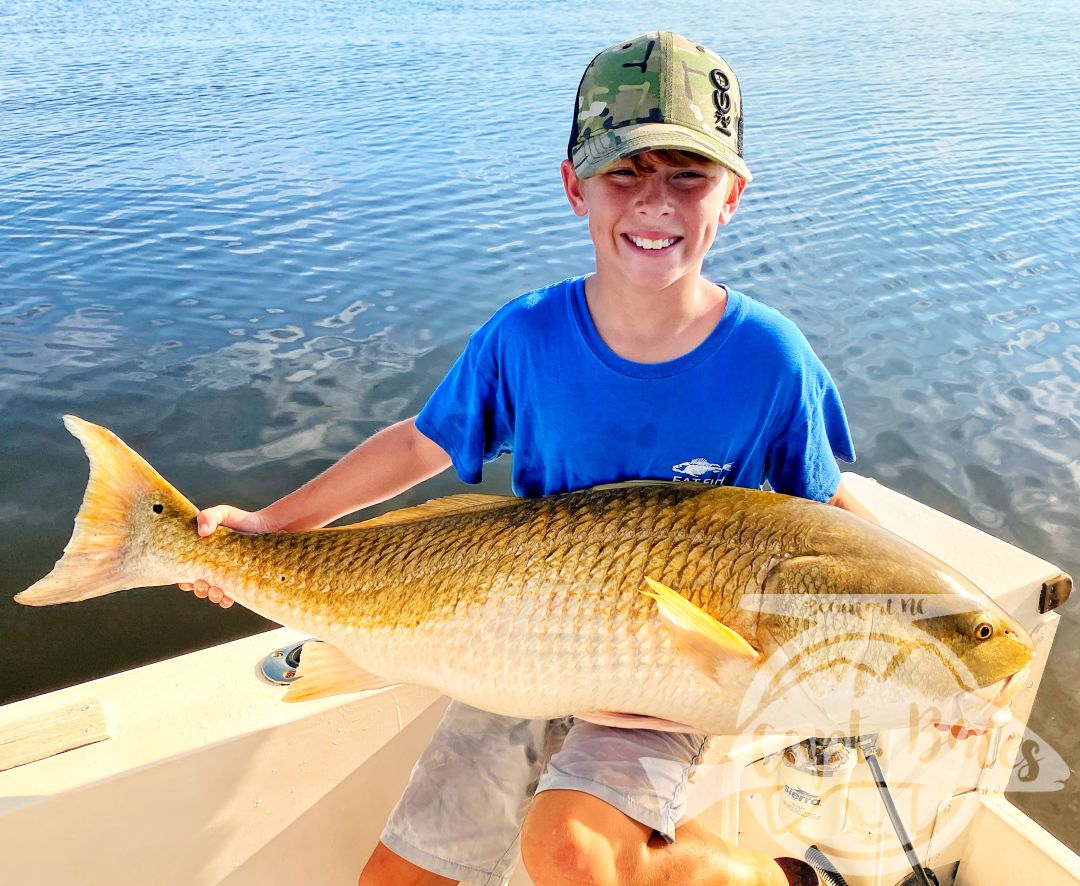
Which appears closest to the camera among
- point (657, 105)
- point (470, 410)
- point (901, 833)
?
point (657, 105)

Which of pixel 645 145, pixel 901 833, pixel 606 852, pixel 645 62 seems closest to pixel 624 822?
pixel 606 852

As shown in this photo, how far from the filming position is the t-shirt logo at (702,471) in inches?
94.2

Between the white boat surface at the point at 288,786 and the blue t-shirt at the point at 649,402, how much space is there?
77 cm

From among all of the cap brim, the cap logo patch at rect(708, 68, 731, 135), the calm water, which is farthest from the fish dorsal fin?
the calm water

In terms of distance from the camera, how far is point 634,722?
83.4 inches

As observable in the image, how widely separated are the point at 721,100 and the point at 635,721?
1.51 metres

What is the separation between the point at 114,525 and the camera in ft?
7.80

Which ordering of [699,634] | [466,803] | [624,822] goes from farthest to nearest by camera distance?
[466,803], [624,822], [699,634]

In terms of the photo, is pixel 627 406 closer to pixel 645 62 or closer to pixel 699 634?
pixel 699 634

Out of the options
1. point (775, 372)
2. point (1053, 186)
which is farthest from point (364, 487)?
point (1053, 186)

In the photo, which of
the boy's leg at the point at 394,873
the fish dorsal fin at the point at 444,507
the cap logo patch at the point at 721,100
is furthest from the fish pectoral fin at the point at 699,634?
the cap logo patch at the point at 721,100

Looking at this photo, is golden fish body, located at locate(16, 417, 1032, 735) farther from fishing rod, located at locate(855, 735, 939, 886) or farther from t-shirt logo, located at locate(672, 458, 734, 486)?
fishing rod, located at locate(855, 735, 939, 886)

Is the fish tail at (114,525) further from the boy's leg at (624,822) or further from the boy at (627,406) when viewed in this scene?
the boy's leg at (624,822)

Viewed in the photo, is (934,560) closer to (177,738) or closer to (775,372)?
(775,372)
